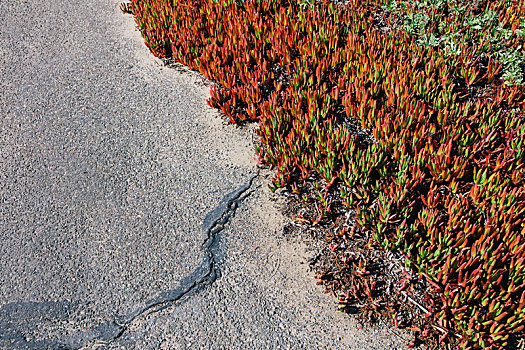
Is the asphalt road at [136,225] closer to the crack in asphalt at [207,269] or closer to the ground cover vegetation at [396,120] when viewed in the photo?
the crack in asphalt at [207,269]

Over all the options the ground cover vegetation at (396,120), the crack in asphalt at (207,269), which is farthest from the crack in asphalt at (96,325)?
the ground cover vegetation at (396,120)

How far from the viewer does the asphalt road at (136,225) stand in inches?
129

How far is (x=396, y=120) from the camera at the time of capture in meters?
4.32

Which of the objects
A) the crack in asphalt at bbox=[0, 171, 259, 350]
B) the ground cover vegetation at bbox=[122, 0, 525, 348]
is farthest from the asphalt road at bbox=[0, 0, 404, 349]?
the ground cover vegetation at bbox=[122, 0, 525, 348]

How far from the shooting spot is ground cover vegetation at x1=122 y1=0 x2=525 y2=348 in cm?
333

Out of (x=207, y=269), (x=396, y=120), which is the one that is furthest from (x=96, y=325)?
(x=396, y=120)

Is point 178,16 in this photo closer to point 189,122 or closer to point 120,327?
point 189,122

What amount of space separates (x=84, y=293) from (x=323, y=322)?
1850mm

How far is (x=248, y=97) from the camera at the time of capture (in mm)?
4836

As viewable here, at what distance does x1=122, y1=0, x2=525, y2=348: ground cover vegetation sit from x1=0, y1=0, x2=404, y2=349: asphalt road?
0.34 meters

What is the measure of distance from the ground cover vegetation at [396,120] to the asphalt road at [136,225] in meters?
0.34

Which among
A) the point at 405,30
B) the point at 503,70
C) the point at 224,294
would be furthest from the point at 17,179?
the point at 503,70

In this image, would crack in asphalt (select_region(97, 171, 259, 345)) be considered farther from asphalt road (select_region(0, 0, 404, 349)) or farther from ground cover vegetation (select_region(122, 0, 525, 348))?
ground cover vegetation (select_region(122, 0, 525, 348))

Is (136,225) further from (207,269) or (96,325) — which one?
(96,325)
